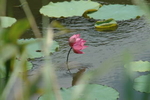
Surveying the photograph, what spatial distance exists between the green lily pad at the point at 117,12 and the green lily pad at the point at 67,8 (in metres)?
0.07

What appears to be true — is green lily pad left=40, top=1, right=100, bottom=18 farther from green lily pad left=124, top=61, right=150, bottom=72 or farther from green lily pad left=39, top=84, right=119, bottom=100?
green lily pad left=39, top=84, right=119, bottom=100

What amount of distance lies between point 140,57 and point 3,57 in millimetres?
1180

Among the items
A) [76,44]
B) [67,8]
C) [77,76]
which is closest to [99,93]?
[77,76]

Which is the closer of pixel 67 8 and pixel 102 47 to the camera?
pixel 102 47

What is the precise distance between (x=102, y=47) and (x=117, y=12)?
1.64 feet

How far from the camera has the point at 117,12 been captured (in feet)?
8.36

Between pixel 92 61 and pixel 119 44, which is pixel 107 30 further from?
pixel 92 61

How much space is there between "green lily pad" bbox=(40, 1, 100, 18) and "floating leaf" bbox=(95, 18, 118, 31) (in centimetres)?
23

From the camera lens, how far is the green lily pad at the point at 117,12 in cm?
250

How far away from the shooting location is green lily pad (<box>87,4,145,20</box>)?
2498mm

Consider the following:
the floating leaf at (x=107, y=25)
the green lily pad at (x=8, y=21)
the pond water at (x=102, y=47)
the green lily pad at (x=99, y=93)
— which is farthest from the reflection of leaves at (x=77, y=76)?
the green lily pad at (x=8, y=21)

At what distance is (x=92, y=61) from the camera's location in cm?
196

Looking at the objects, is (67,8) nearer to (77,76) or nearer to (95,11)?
(95,11)

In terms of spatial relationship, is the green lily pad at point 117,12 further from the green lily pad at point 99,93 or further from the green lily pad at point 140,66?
→ the green lily pad at point 99,93
